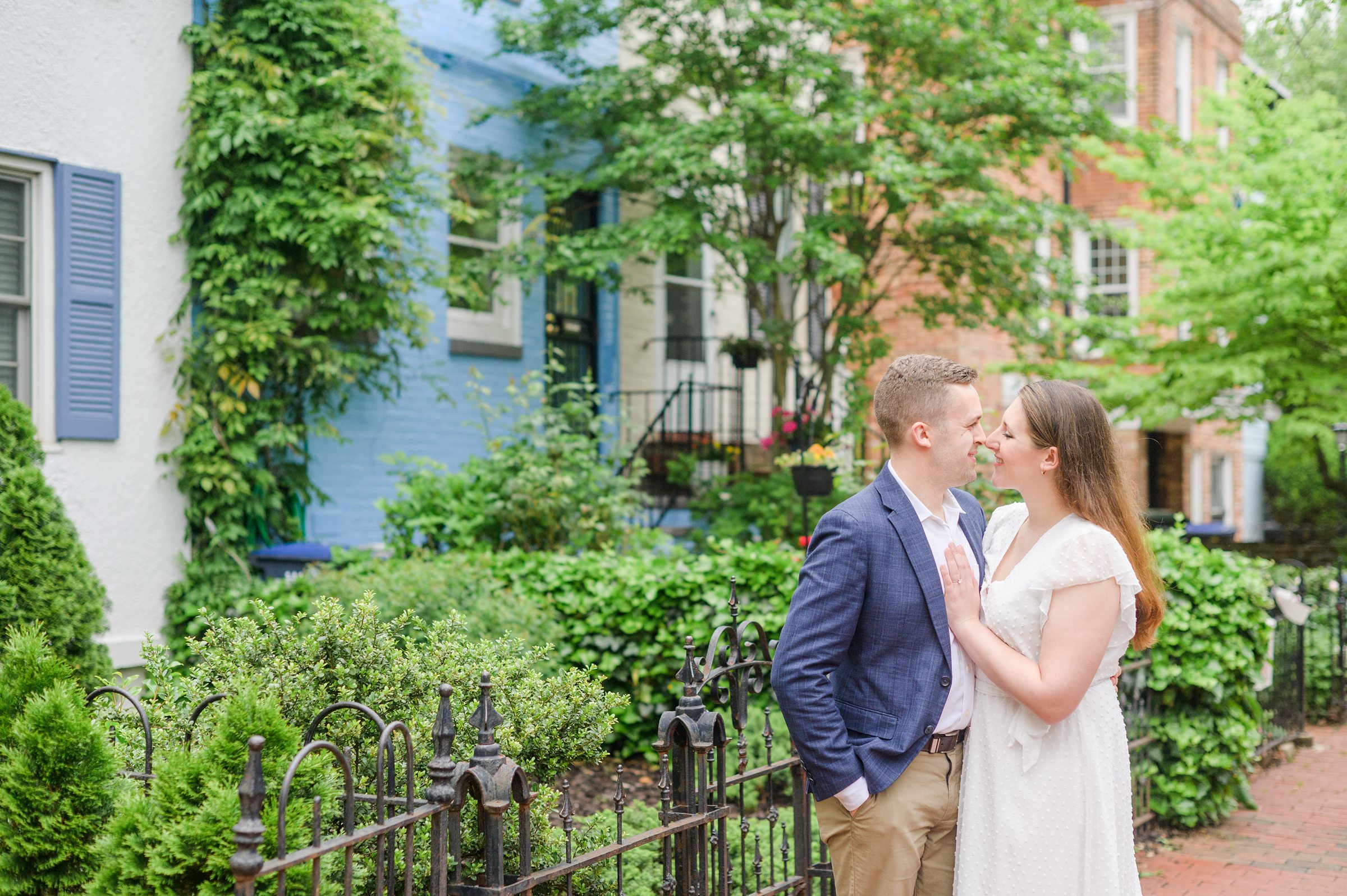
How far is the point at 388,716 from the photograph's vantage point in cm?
352

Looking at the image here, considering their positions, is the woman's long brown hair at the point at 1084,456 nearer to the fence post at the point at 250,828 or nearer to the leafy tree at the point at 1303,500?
the fence post at the point at 250,828

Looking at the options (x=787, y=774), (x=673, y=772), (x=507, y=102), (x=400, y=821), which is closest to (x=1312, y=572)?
(x=787, y=774)

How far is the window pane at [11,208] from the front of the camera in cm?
708

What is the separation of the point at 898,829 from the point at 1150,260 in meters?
17.2

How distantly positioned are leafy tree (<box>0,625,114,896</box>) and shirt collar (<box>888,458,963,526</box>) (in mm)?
2187

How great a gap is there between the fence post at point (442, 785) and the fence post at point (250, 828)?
519 mm

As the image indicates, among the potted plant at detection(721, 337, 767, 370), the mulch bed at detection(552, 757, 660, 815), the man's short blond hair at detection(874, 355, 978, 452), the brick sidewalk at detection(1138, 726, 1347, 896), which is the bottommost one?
the brick sidewalk at detection(1138, 726, 1347, 896)

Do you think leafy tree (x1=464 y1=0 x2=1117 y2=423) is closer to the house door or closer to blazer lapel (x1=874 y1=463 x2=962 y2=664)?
the house door

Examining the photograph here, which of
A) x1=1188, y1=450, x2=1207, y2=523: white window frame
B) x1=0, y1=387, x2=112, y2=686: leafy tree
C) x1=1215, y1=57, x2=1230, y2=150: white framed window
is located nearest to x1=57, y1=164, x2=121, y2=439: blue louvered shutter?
x1=0, y1=387, x2=112, y2=686: leafy tree

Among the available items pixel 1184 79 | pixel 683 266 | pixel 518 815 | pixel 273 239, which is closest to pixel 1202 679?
pixel 518 815

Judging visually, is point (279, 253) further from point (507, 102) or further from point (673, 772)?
point (673, 772)

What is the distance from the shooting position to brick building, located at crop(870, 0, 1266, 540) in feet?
50.7

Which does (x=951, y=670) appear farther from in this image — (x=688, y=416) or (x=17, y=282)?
(x=688, y=416)

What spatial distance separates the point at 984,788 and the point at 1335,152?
410 inches
